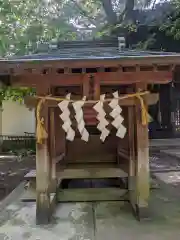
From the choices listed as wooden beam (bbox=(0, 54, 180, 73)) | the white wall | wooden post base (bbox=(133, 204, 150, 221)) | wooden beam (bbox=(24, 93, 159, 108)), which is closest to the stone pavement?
wooden post base (bbox=(133, 204, 150, 221))

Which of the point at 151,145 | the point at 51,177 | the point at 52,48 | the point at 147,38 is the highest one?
the point at 147,38

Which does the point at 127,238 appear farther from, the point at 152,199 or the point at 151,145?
the point at 151,145

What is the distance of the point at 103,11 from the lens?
1598 cm

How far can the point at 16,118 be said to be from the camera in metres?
16.3

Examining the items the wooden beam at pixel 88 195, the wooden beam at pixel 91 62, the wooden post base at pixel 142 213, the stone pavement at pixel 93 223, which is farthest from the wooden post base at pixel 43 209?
the wooden beam at pixel 91 62

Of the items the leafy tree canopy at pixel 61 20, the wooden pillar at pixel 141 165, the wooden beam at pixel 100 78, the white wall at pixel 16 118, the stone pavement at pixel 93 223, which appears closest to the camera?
the stone pavement at pixel 93 223

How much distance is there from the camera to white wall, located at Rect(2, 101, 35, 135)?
1620cm

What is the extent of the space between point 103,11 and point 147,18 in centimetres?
282

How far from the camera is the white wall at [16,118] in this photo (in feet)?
53.2

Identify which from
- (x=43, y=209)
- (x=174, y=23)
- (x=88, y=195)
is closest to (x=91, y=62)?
(x=43, y=209)

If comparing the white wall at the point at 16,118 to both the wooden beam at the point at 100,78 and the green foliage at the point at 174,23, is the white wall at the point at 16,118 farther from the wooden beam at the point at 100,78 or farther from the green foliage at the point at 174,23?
the wooden beam at the point at 100,78

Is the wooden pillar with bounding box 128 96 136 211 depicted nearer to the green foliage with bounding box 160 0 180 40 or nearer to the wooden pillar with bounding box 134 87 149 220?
the wooden pillar with bounding box 134 87 149 220

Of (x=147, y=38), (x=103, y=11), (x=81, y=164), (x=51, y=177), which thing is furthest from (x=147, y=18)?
(x=51, y=177)

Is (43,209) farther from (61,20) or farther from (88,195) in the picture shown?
(61,20)
